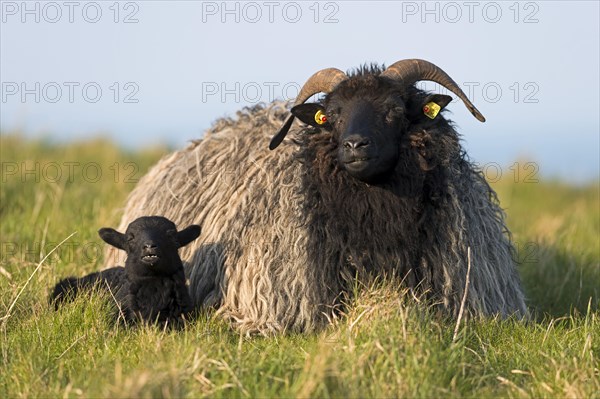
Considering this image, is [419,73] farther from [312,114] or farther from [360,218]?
[360,218]

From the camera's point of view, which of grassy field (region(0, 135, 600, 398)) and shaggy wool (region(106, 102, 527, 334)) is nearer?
grassy field (region(0, 135, 600, 398))

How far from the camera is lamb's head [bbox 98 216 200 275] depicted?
261 inches

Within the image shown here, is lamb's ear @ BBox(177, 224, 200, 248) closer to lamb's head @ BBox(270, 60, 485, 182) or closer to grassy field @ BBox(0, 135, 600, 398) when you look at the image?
grassy field @ BBox(0, 135, 600, 398)

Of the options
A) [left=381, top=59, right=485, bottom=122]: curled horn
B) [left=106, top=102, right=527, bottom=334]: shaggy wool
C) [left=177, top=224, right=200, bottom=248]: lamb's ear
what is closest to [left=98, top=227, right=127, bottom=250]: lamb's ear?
[left=177, top=224, right=200, bottom=248]: lamb's ear

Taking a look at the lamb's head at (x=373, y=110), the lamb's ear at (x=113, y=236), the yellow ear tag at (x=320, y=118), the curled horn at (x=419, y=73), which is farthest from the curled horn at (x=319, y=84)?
the lamb's ear at (x=113, y=236)

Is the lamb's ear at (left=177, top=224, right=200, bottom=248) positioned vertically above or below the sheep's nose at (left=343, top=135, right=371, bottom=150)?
below

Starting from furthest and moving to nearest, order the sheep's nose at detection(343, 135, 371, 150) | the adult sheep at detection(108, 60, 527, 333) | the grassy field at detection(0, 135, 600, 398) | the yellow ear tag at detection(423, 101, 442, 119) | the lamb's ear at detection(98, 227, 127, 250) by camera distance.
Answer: the lamb's ear at detection(98, 227, 127, 250), the yellow ear tag at detection(423, 101, 442, 119), the adult sheep at detection(108, 60, 527, 333), the sheep's nose at detection(343, 135, 371, 150), the grassy field at detection(0, 135, 600, 398)

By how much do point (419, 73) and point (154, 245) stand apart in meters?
2.13

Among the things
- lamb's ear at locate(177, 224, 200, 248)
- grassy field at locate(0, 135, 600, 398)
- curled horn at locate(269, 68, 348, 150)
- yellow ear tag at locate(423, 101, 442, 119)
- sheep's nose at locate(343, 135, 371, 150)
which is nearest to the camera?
grassy field at locate(0, 135, 600, 398)

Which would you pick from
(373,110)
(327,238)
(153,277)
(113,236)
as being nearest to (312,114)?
(373,110)

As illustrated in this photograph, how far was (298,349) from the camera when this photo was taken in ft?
18.5

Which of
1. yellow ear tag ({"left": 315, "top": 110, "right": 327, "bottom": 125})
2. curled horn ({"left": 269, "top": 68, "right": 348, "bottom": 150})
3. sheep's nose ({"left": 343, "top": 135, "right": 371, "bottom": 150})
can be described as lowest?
sheep's nose ({"left": 343, "top": 135, "right": 371, "bottom": 150})

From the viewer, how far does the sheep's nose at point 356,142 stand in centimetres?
607

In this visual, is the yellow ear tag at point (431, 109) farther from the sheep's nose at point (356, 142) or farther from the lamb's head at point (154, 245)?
the lamb's head at point (154, 245)
